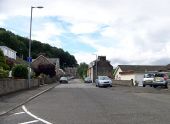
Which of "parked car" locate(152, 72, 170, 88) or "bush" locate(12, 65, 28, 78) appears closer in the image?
"parked car" locate(152, 72, 170, 88)

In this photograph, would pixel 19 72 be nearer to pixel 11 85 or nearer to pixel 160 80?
pixel 11 85

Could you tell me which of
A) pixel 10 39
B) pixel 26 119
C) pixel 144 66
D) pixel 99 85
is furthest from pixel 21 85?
pixel 10 39

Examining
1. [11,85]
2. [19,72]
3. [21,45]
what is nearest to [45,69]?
[19,72]

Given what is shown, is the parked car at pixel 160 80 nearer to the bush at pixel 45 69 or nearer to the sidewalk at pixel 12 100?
the sidewalk at pixel 12 100

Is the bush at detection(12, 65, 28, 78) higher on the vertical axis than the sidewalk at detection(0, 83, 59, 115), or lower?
higher

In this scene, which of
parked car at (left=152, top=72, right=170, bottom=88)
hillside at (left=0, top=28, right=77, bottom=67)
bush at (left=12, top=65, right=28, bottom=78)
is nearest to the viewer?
parked car at (left=152, top=72, right=170, bottom=88)

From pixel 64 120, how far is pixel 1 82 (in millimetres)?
17711

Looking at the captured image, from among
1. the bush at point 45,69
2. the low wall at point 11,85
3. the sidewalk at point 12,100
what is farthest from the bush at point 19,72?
the bush at point 45,69

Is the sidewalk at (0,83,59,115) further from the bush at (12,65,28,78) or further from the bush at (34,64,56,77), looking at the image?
Answer: the bush at (34,64,56,77)

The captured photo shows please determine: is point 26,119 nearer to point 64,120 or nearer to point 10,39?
point 64,120

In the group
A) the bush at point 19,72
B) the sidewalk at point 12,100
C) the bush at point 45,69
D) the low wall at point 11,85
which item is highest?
the bush at point 45,69

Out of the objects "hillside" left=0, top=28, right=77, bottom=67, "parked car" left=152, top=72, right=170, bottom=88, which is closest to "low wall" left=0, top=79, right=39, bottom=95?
"parked car" left=152, top=72, right=170, bottom=88

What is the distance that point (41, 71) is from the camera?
96.9 meters

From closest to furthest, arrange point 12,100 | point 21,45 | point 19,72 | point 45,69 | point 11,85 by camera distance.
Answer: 1. point 12,100
2. point 11,85
3. point 19,72
4. point 45,69
5. point 21,45
